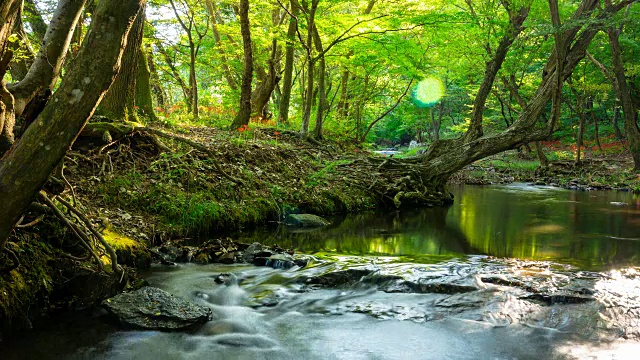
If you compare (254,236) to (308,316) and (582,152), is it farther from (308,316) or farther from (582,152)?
(582,152)

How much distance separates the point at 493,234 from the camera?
976 cm

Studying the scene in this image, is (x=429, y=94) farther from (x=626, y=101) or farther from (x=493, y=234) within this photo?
(x=493, y=234)

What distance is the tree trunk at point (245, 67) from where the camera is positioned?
489 inches

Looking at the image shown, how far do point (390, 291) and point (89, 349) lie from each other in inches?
135

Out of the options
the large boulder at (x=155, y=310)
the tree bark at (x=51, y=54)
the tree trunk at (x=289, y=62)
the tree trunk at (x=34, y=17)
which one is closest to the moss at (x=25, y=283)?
the large boulder at (x=155, y=310)

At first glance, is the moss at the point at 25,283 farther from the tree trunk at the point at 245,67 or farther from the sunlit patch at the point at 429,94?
the sunlit patch at the point at 429,94

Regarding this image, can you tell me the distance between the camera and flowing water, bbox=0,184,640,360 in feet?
13.6

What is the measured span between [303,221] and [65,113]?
24.1 feet

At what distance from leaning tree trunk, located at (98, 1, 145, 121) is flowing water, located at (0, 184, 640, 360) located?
3432 millimetres

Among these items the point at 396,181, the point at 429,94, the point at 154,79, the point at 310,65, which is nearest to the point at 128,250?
the point at 396,181

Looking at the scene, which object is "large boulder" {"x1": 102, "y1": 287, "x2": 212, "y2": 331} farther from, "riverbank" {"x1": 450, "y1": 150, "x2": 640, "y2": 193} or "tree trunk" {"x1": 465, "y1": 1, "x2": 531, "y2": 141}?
"riverbank" {"x1": 450, "y1": 150, "x2": 640, "y2": 193}

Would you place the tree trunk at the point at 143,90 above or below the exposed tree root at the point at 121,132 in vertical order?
above

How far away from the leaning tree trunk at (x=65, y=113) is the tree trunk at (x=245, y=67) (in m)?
9.69

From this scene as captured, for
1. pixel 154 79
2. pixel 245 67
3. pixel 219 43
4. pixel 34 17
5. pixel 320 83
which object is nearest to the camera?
pixel 34 17
